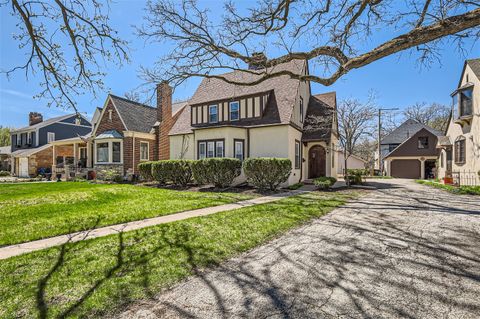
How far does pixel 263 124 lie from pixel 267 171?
377 cm

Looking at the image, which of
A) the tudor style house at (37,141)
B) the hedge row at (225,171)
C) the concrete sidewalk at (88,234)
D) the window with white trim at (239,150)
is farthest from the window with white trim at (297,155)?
the tudor style house at (37,141)

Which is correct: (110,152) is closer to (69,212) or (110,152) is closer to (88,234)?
(69,212)

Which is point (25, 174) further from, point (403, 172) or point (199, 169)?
point (403, 172)

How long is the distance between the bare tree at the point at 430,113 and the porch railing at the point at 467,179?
32042 millimetres

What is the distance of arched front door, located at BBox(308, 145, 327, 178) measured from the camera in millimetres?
18453

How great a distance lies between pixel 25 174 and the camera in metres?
28.5

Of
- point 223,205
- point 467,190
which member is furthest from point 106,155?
point 467,190

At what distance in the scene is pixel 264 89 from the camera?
16.8m

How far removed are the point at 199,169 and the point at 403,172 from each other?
26.9 meters

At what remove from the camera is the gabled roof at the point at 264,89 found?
609 inches

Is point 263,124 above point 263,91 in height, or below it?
below

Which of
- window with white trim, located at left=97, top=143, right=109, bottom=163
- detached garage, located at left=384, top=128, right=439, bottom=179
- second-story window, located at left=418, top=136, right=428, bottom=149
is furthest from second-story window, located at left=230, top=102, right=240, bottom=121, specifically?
second-story window, located at left=418, top=136, right=428, bottom=149

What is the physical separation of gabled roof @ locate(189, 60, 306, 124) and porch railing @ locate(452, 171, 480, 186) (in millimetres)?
12476

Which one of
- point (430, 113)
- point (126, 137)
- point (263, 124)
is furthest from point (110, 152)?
point (430, 113)
